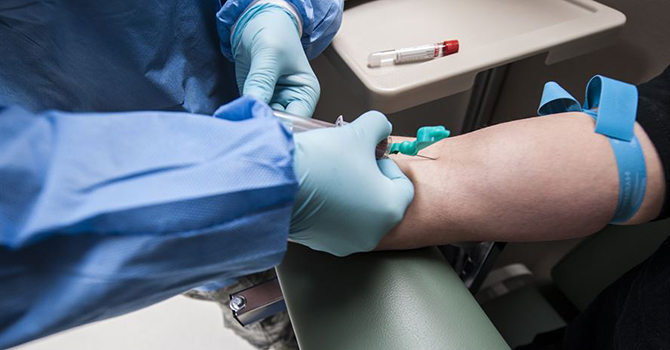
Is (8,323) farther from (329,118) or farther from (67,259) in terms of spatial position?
(329,118)

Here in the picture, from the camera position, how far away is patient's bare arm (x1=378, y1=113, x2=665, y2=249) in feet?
1.75

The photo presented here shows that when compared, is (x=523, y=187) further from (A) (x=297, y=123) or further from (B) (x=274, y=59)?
(B) (x=274, y=59)

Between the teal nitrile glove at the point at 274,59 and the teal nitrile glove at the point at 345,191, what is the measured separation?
8.0 inches

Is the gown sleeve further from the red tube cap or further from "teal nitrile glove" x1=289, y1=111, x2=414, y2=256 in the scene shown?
the red tube cap

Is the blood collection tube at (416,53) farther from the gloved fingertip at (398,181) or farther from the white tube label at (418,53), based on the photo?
the gloved fingertip at (398,181)

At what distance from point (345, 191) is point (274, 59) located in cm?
32

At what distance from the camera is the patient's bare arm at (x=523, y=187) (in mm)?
533

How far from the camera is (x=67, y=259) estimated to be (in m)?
0.36

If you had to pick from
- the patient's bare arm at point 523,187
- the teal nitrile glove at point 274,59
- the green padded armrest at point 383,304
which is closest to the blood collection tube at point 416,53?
the teal nitrile glove at point 274,59

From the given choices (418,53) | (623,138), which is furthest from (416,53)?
(623,138)

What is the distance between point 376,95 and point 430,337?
43 cm

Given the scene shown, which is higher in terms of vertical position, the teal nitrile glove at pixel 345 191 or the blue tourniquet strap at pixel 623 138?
the blue tourniquet strap at pixel 623 138

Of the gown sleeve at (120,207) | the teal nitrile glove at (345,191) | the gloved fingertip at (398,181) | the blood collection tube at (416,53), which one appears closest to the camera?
the gown sleeve at (120,207)

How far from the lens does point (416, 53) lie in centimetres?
80
